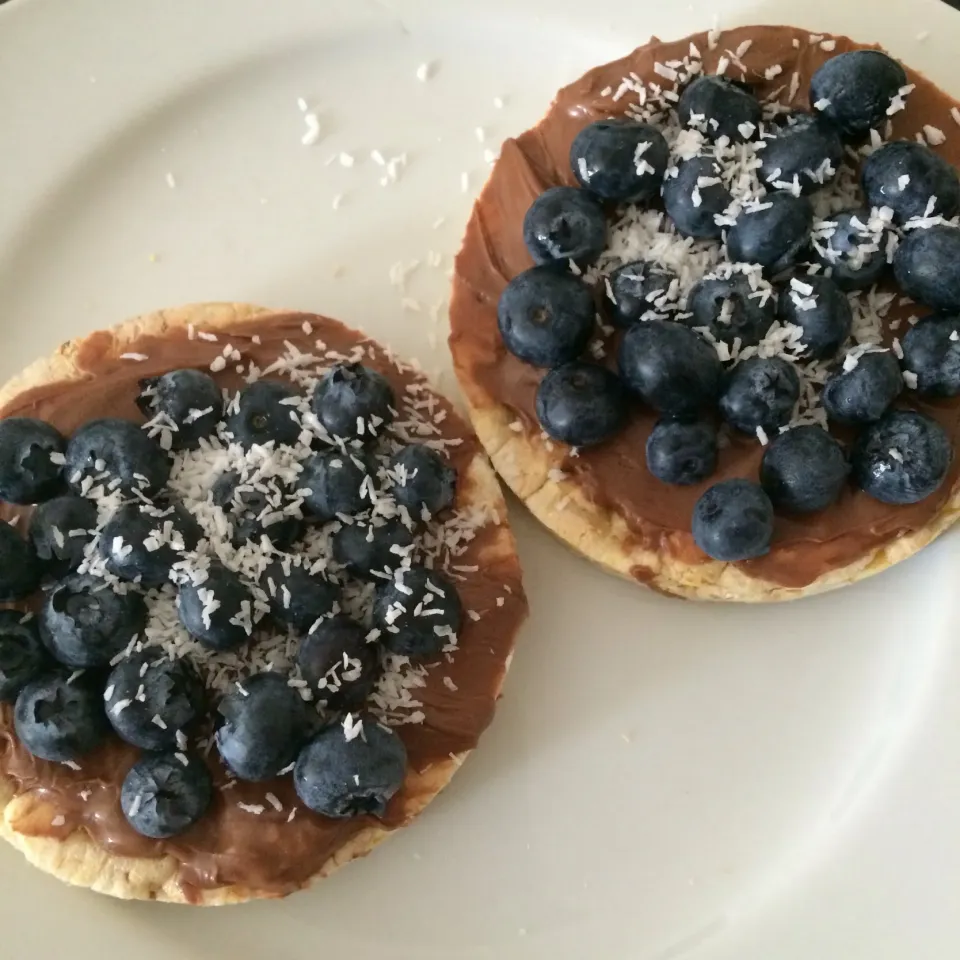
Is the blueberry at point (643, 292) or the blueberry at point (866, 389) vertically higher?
the blueberry at point (643, 292)

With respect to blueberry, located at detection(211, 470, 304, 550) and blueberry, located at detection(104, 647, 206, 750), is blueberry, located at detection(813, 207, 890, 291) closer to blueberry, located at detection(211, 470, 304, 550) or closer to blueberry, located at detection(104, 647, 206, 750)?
blueberry, located at detection(211, 470, 304, 550)

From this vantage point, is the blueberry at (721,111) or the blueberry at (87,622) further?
the blueberry at (721,111)

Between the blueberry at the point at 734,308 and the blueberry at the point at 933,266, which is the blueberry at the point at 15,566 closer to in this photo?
the blueberry at the point at 734,308

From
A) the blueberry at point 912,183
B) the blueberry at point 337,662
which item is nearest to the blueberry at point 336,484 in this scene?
the blueberry at point 337,662

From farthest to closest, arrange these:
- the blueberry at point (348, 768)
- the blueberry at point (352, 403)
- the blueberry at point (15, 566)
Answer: the blueberry at point (352, 403) < the blueberry at point (15, 566) < the blueberry at point (348, 768)

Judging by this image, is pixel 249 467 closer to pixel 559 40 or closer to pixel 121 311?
pixel 121 311

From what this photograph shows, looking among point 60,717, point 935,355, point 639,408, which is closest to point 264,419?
point 60,717
